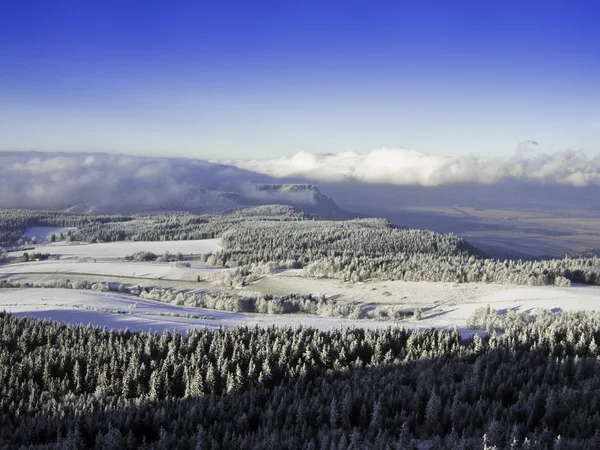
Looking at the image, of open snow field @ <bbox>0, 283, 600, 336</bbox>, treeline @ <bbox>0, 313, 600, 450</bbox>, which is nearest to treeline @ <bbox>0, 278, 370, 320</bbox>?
open snow field @ <bbox>0, 283, 600, 336</bbox>

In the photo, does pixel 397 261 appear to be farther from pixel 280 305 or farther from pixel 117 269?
pixel 117 269

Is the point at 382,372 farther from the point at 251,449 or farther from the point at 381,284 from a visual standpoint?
the point at 381,284

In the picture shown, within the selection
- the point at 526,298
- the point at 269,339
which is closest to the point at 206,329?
the point at 269,339

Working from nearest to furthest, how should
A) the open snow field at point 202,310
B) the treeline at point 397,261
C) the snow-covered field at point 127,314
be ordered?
the snow-covered field at point 127,314 < the open snow field at point 202,310 < the treeline at point 397,261

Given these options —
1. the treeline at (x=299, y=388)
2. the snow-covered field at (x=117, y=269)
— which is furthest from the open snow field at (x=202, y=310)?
the snow-covered field at (x=117, y=269)

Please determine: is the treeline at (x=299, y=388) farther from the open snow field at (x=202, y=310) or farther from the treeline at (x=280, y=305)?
the treeline at (x=280, y=305)
